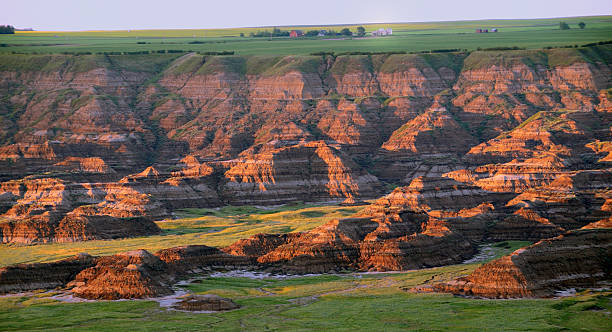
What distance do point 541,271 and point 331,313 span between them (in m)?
25.0

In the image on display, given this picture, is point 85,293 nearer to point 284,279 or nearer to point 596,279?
point 284,279

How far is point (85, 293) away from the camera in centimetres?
13738

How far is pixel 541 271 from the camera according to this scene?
135 m

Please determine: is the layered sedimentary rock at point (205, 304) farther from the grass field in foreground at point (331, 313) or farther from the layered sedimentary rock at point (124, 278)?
the layered sedimentary rock at point (124, 278)

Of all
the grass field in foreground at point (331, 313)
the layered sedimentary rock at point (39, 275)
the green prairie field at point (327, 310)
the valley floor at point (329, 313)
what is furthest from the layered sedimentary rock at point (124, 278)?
the valley floor at point (329, 313)

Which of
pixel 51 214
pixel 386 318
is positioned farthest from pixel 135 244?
pixel 386 318

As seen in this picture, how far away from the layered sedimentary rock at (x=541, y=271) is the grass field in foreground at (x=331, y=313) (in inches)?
136

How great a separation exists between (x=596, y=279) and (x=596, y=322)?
2067 centimetres

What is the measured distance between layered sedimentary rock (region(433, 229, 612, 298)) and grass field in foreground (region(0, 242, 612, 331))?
136 inches

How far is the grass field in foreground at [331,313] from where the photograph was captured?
382 ft

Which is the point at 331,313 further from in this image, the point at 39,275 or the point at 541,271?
the point at 39,275

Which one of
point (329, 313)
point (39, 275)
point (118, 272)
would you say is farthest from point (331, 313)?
point (39, 275)

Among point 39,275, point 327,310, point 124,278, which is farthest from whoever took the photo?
point 39,275

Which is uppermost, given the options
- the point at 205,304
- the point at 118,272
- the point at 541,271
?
the point at 118,272
